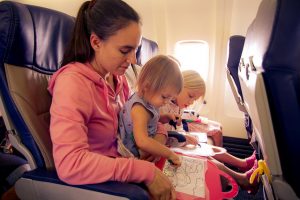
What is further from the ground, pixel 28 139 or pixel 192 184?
pixel 28 139

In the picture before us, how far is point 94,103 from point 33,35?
0.43 meters

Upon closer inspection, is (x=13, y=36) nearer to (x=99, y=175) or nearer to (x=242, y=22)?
(x=99, y=175)

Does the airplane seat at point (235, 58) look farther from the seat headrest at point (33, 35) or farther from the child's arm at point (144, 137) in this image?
the seat headrest at point (33, 35)

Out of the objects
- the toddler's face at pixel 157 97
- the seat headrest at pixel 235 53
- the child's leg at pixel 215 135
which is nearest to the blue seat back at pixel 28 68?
the toddler's face at pixel 157 97

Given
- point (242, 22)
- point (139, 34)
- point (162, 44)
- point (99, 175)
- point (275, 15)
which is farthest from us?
point (162, 44)

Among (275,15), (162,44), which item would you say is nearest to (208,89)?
(162,44)

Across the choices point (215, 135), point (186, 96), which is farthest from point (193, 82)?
point (215, 135)

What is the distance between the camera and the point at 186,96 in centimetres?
211

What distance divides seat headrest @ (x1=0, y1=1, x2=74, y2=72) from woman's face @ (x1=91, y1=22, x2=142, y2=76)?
241 millimetres

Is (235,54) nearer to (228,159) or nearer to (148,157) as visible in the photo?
(228,159)

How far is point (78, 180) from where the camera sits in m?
0.91

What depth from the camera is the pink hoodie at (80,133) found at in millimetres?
892

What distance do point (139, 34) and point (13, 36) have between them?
0.55m

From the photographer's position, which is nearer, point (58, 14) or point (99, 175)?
point (99, 175)
